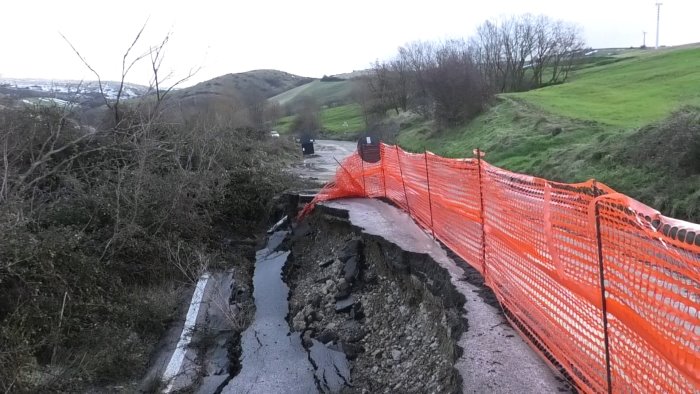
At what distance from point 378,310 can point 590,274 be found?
453 cm

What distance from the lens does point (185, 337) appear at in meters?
8.09

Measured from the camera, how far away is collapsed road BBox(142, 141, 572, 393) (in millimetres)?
4699

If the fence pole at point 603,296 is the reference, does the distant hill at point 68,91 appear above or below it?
above

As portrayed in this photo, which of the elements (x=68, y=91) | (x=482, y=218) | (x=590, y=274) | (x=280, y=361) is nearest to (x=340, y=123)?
(x=68, y=91)

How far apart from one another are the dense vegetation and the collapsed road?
62cm

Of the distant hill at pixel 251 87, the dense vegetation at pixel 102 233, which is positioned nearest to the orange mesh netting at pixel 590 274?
the dense vegetation at pixel 102 233

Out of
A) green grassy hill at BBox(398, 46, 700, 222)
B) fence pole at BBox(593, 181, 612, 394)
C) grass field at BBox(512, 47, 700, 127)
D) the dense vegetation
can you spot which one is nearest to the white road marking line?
the dense vegetation

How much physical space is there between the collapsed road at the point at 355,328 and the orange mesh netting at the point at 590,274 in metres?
0.26

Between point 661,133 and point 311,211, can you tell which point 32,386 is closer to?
point 311,211

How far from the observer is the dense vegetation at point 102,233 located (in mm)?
6348

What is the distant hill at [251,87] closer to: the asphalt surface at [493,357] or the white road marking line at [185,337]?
the white road marking line at [185,337]

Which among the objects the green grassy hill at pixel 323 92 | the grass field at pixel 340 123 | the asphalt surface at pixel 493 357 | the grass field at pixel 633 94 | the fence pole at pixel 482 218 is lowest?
the grass field at pixel 340 123

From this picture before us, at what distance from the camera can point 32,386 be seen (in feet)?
18.4

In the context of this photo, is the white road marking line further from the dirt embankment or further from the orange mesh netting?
the orange mesh netting
